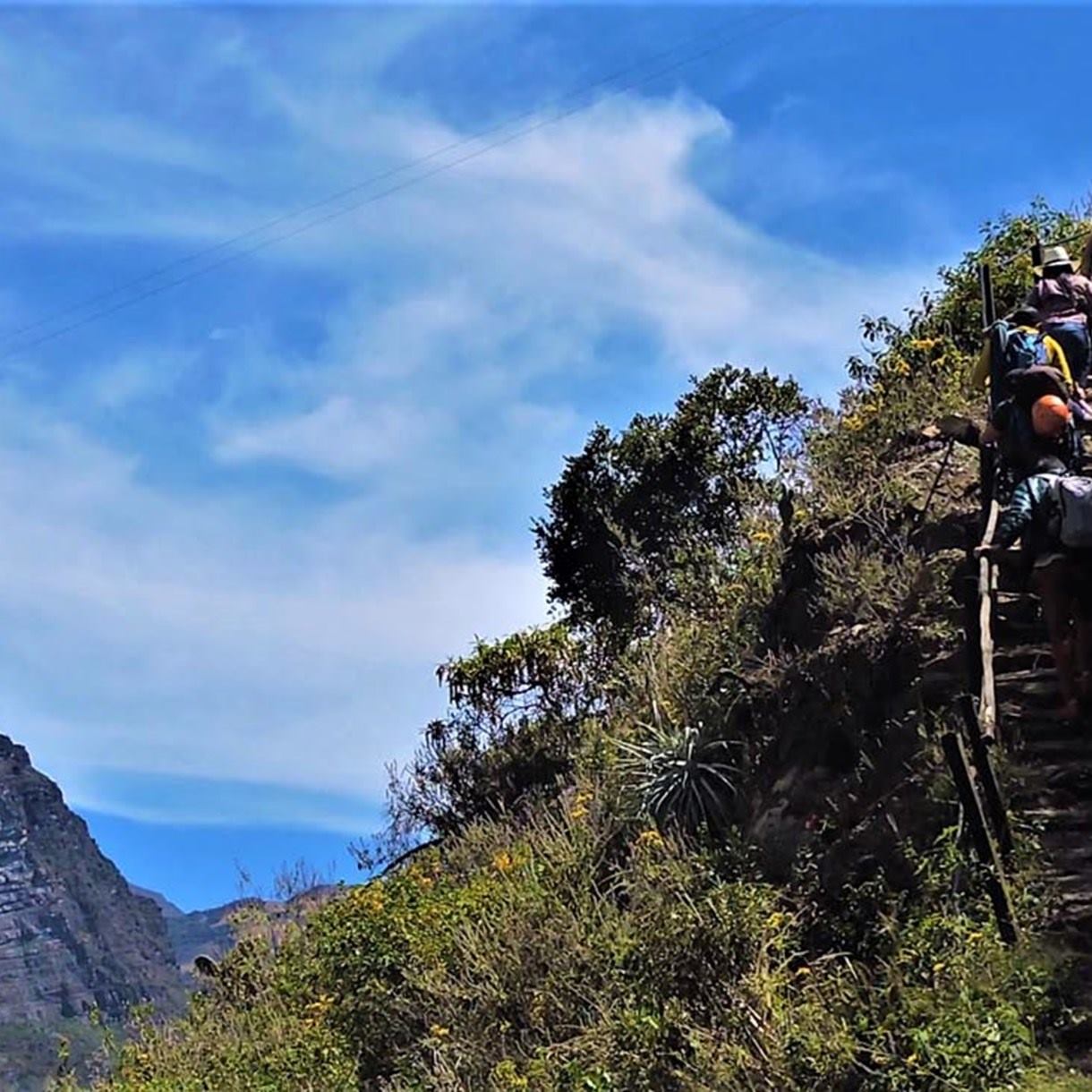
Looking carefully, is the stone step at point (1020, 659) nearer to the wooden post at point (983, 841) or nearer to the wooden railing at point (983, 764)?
the wooden railing at point (983, 764)

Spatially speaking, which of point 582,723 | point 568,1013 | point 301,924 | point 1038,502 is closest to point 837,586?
point 1038,502

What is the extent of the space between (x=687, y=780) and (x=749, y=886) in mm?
1988

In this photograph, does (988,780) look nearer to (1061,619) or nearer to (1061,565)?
(1061,619)

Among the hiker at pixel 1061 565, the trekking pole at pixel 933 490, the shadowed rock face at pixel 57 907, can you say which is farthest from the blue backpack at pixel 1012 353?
the shadowed rock face at pixel 57 907

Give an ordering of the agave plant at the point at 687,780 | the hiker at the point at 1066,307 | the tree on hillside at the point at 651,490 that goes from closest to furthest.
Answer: the hiker at the point at 1066,307, the agave plant at the point at 687,780, the tree on hillside at the point at 651,490

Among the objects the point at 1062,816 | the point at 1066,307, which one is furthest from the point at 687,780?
the point at 1066,307

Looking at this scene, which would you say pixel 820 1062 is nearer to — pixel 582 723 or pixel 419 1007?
pixel 419 1007

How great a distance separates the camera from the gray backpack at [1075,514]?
283 inches

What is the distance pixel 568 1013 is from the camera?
8078 millimetres

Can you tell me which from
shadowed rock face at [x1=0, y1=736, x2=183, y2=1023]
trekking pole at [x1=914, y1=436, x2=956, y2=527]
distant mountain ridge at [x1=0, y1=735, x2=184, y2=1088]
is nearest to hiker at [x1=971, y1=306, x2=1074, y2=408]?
trekking pole at [x1=914, y1=436, x2=956, y2=527]

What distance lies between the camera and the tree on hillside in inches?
814

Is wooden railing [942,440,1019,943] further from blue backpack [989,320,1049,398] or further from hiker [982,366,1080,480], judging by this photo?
blue backpack [989,320,1049,398]

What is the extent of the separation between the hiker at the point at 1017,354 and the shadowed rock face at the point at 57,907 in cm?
6145

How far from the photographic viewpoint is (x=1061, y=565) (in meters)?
7.40
